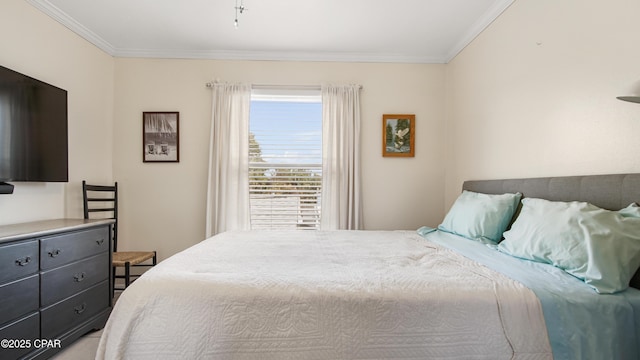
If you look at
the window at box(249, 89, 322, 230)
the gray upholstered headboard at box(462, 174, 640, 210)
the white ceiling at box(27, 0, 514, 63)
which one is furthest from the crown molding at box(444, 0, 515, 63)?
the window at box(249, 89, 322, 230)

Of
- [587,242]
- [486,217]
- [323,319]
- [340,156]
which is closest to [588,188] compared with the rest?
[587,242]

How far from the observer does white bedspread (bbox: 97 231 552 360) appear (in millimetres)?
1134

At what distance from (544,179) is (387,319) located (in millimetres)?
1546

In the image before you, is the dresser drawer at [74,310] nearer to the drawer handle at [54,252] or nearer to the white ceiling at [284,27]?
the drawer handle at [54,252]

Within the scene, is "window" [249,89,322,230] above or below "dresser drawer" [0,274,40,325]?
above

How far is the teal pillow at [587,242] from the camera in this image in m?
1.23

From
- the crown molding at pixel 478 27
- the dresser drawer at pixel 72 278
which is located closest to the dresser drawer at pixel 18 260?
the dresser drawer at pixel 72 278

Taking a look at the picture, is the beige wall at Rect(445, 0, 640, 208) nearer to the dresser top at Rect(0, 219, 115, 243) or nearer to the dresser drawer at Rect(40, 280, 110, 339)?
the dresser top at Rect(0, 219, 115, 243)

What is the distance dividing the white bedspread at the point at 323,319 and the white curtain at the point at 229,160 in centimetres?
212

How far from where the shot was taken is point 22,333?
1783 mm

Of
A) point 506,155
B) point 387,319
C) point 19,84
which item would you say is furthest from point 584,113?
point 19,84

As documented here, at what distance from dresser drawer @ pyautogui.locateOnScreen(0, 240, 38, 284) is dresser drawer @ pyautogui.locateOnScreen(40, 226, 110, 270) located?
0.18 feet

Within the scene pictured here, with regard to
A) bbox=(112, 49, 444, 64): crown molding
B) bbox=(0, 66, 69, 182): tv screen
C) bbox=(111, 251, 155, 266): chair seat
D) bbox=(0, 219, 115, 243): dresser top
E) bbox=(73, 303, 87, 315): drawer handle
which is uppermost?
bbox=(112, 49, 444, 64): crown molding

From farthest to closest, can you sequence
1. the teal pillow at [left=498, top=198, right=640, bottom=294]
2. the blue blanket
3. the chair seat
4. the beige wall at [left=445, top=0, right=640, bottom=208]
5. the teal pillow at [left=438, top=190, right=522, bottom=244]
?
the chair seat < the teal pillow at [left=438, top=190, right=522, bottom=244] < the beige wall at [left=445, top=0, right=640, bottom=208] < the teal pillow at [left=498, top=198, right=640, bottom=294] < the blue blanket
